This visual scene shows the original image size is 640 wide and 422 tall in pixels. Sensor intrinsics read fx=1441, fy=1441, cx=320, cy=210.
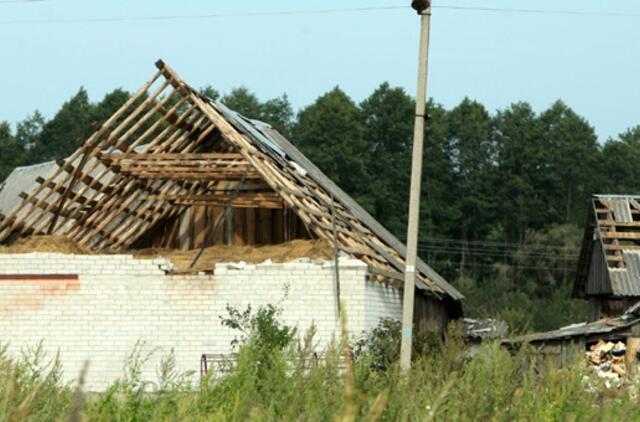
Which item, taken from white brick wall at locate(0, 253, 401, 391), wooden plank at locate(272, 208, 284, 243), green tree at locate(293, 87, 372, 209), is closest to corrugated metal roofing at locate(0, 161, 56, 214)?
wooden plank at locate(272, 208, 284, 243)

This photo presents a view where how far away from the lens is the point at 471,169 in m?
78.4

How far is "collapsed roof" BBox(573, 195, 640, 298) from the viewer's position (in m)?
34.9

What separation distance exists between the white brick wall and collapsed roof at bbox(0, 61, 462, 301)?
0.75m

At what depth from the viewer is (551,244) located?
73.3 m

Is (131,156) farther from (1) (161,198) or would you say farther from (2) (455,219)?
(2) (455,219)

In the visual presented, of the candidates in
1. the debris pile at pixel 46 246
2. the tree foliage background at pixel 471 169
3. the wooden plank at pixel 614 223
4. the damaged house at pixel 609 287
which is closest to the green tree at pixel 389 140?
the tree foliage background at pixel 471 169

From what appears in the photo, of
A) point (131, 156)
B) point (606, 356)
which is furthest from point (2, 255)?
point (606, 356)

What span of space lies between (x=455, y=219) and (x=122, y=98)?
18963 millimetres

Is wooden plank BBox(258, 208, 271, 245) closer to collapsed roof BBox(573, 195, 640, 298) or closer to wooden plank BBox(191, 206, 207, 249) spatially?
wooden plank BBox(191, 206, 207, 249)

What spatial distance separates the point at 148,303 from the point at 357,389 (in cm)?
1414

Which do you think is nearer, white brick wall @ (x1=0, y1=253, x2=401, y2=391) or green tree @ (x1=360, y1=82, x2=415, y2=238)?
white brick wall @ (x1=0, y1=253, x2=401, y2=391)

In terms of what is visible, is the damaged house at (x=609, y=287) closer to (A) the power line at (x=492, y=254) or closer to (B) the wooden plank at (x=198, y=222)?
(B) the wooden plank at (x=198, y=222)

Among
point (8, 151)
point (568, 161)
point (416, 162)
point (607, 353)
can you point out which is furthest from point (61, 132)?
point (416, 162)

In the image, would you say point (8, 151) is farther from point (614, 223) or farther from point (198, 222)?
point (198, 222)
